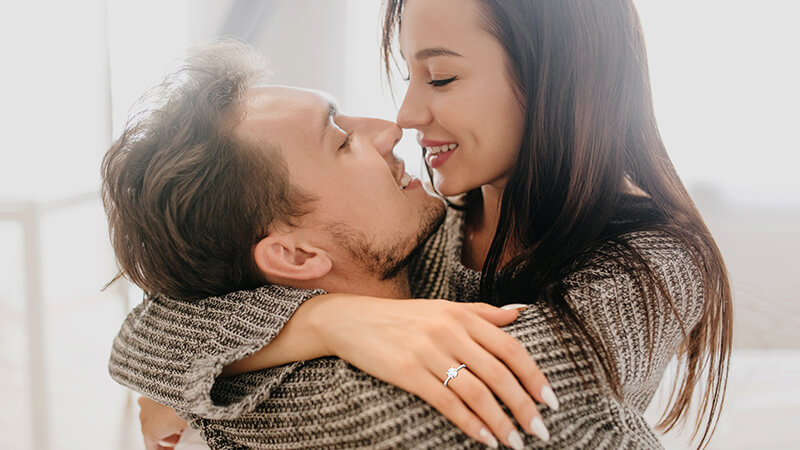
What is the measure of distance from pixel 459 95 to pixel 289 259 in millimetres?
468

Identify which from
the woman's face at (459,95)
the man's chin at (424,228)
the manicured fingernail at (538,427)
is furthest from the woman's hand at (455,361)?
the woman's face at (459,95)

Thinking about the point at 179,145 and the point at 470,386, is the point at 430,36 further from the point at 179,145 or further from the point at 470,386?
the point at 470,386

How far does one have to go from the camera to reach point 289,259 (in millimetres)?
1115

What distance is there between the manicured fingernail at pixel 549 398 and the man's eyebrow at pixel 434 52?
0.66 meters

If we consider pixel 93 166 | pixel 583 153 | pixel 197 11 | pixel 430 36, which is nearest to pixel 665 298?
pixel 583 153

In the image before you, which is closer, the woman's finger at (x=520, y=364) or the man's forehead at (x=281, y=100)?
the woman's finger at (x=520, y=364)

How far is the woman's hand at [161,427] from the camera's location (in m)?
1.22

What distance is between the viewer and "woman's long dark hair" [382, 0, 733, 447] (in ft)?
3.61

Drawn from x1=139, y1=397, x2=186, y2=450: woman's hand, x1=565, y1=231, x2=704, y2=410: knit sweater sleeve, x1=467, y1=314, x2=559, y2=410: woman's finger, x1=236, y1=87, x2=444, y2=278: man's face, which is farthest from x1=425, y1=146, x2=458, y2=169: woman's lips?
x1=139, y1=397, x2=186, y2=450: woman's hand

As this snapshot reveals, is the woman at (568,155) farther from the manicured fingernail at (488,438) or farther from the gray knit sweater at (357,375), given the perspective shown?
the manicured fingernail at (488,438)

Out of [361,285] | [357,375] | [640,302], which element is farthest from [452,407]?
[361,285]

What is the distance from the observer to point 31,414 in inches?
74.5

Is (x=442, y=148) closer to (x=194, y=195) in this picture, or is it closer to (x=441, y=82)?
(x=441, y=82)

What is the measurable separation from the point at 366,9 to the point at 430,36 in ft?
5.36
